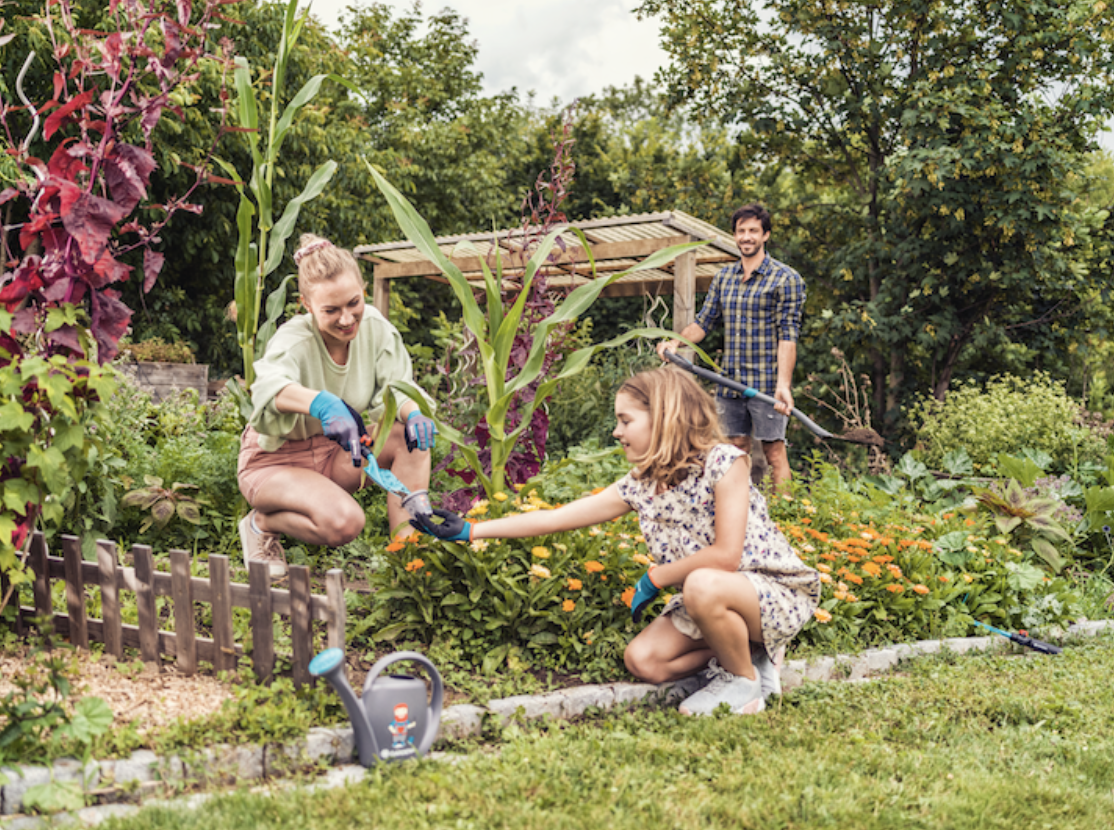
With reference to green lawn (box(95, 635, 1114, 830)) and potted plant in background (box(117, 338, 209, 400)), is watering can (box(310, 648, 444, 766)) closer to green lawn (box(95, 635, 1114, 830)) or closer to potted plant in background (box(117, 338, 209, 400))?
green lawn (box(95, 635, 1114, 830))

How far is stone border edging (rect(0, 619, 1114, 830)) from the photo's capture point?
1.83m

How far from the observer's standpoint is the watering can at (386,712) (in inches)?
80.0

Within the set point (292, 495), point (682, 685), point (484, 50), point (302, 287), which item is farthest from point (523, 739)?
point (484, 50)

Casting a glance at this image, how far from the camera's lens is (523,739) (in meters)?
2.22

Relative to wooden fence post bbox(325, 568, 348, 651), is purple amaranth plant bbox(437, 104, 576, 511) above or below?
above

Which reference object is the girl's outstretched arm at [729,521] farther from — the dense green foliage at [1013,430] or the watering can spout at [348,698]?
the dense green foliage at [1013,430]

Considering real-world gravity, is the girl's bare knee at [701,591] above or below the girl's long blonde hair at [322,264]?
below

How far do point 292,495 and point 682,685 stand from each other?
4.97 ft

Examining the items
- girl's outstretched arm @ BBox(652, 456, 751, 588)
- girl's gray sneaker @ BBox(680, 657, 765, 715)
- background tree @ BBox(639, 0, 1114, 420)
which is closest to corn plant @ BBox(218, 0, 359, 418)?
girl's outstretched arm @ BBox(652, 456, 751, 588)

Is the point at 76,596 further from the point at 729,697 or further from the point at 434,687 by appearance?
the point at 729,697

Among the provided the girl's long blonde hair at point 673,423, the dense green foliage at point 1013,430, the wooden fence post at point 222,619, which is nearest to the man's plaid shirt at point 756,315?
the dense green foliage at point 1013,430

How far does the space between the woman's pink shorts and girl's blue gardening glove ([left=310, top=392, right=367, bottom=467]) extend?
480 millimetres

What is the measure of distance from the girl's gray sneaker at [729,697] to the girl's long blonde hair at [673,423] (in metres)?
0.62

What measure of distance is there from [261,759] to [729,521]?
140cm
